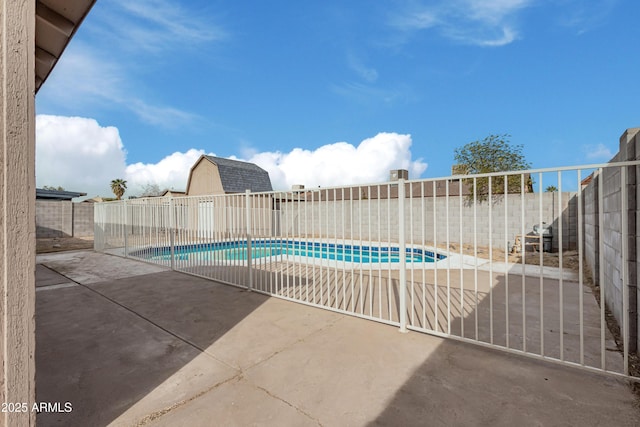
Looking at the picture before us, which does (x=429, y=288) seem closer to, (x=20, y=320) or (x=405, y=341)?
(x=405, y=341)

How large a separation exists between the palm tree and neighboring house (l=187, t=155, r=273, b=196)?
14.0 metres

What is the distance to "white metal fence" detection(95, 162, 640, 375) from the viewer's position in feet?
7.80

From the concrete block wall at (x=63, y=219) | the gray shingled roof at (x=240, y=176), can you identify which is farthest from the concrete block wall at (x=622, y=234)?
the concrete block wall at (x=63, y=219)

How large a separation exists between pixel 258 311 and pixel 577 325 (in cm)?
390

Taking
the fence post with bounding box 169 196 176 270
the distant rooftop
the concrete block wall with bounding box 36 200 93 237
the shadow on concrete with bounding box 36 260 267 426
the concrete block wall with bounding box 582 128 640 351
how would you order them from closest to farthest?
the shadow on concrete with bounding box 36 260 267 426 < the concrete block wall with bounding box 582 128 640 351 < the fence post with bounding box 169 196 176 270 < the concrete block wall with bounding box 36 200 93 237 < the distant rooftop

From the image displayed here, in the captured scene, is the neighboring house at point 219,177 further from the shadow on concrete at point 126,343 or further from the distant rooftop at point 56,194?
the shadow on concrete at point 126,343

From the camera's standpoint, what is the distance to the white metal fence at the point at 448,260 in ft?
7.80

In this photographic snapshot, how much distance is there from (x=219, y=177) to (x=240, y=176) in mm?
1911

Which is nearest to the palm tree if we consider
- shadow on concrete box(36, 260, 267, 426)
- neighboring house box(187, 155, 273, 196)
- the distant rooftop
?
the distant rooftop

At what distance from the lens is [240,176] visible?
17781 millimetres

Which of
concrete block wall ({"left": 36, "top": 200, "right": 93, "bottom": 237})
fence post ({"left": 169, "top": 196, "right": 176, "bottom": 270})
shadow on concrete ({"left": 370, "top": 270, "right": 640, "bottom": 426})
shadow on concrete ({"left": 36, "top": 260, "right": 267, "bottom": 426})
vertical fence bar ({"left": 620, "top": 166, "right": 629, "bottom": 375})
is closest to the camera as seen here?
shadow on concrete ({"left": 370, "top": 270, "right": 640, "bottom": 426})

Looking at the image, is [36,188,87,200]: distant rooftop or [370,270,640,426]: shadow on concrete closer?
[370,270,640,426]: shadow on concrete

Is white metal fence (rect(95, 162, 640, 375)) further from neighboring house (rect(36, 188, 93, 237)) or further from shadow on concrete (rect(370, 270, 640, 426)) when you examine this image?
neighboring house (rect(36, 188, 93, 237))

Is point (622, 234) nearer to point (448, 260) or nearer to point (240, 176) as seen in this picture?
point (448, 260)
